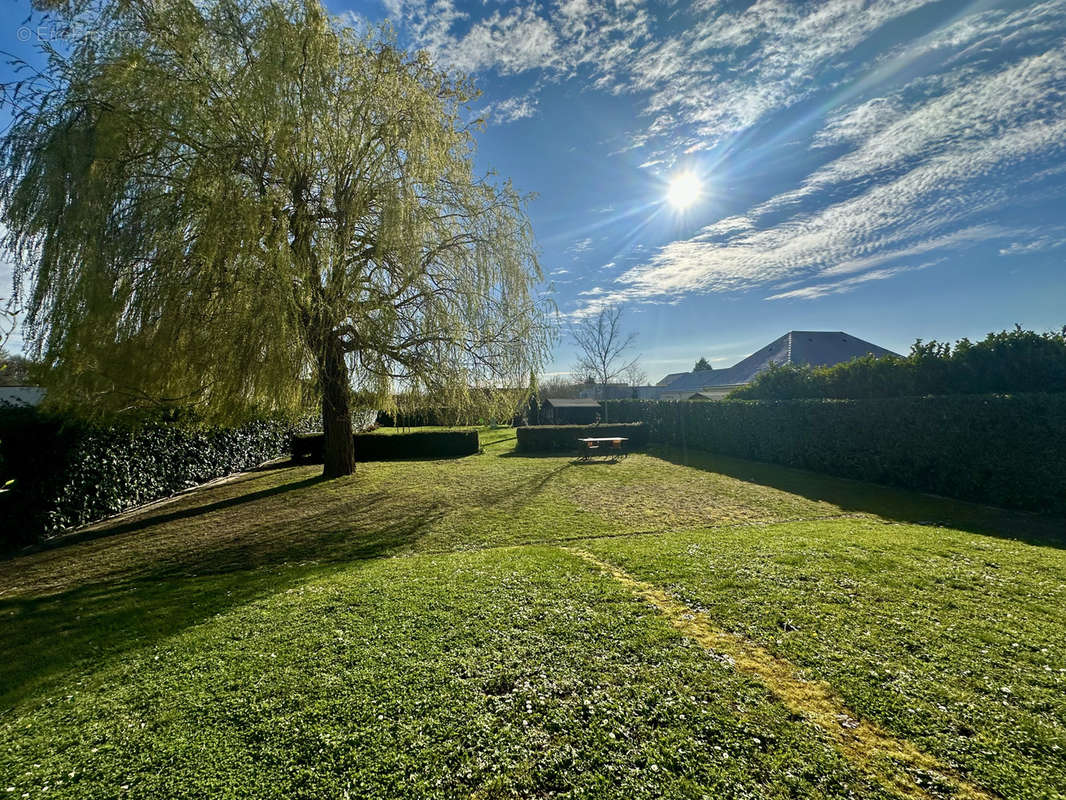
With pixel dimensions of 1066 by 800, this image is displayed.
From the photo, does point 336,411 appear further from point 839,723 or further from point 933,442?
point 933,442

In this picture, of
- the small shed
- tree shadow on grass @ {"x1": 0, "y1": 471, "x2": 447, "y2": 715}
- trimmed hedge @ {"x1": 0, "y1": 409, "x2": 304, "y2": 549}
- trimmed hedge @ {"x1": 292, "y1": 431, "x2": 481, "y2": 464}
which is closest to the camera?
tree shadow on grass @ {"x1": 0, "y1": 471, "x2": 447, "y2": 715}

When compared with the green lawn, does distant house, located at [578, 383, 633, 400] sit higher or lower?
higher

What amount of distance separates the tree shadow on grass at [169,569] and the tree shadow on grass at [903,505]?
8393 millimetres

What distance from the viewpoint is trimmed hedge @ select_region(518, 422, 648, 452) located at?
766 inches

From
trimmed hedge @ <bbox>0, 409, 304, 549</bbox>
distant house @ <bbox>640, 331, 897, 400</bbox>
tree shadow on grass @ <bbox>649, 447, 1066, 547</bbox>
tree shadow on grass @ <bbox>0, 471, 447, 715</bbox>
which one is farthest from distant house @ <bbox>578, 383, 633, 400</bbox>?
tree shadow on grass @ <bbox>0, 471, 447, 715</bbox>

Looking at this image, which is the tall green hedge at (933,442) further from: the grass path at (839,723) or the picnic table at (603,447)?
the grass path at (839,723)

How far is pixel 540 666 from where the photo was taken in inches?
119

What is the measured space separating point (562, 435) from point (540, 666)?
55.2ft

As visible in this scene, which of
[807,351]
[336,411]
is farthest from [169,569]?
[807,351]

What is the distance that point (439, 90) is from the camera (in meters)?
9.88

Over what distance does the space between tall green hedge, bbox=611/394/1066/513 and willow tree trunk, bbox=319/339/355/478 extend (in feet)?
42.5

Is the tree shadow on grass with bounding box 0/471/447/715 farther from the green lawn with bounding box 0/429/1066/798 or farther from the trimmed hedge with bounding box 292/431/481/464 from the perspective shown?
the trimmed hedge with bounding box 292/431/481/464

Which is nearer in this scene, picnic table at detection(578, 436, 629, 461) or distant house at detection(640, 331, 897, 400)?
picnic table at detection(578, 436, 629, 461)

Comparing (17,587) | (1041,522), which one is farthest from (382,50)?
(1041,522)
